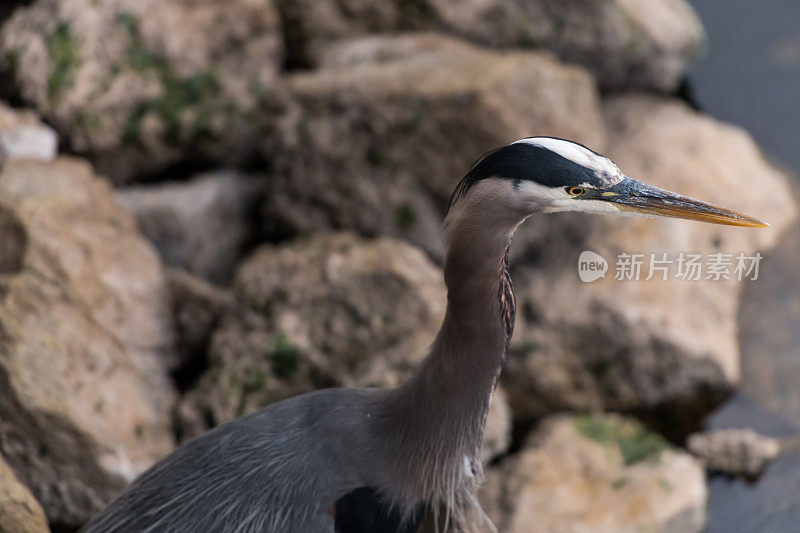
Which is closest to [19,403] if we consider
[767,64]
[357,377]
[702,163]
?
[357,377]

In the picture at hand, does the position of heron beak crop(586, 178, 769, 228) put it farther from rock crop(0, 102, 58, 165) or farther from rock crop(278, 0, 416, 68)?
rock crop(278, 0, 416, 68)

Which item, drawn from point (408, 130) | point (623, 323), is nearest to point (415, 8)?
point (408, 130)

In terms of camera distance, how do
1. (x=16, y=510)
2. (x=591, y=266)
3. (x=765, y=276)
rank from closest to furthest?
(x=16, y=510)
(x=591, y=266)
(x=765, y=276)

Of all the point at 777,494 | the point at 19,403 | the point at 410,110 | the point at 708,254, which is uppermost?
the point at 410,110

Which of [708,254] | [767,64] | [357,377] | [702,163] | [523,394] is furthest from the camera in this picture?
[767,64]

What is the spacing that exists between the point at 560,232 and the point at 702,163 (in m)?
0.87

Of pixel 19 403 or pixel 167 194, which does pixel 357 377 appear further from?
pixel 167 194

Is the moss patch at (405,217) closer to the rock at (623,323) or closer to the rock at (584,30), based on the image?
the rock at (623,323)

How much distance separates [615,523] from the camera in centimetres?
269

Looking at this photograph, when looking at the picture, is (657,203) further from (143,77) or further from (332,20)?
(332,20)

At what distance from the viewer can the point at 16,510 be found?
1743 millimetres

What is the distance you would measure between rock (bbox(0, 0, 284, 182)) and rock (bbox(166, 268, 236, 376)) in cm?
70

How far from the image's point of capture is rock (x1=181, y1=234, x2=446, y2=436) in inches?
106

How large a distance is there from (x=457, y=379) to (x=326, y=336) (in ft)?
2.99
